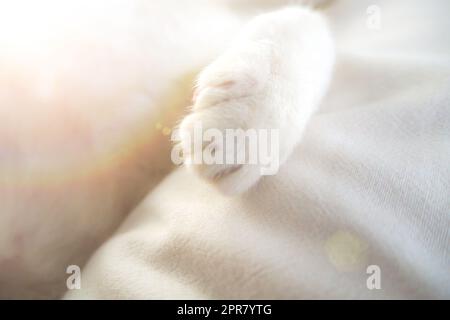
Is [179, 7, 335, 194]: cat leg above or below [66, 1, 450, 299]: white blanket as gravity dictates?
above

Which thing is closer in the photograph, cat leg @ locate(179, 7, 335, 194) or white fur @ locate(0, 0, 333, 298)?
cat leg @ locate(179, 7, 335, 194)

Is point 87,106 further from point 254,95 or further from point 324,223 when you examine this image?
point 324,223

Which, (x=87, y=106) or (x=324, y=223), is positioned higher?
(x=87, y=106)

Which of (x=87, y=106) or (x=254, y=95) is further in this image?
(x=87, y=106)

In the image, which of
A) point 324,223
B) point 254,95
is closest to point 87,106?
point 254,95

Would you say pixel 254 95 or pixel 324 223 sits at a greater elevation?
pixel 254 95

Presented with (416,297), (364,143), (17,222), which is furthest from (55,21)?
(416,297)

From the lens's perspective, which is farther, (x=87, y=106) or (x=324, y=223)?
(x=87, y=106)

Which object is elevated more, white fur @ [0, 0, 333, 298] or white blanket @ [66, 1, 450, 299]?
white fur @ [0, 0, 333, 298]
